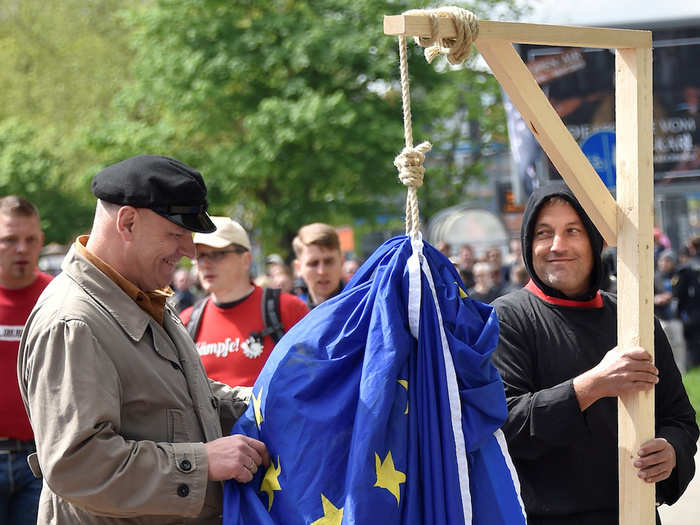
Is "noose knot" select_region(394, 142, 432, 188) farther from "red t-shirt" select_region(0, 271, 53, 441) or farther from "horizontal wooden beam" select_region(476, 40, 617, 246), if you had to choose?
"red t-shirt" select_region(0, 271, 53, 441)

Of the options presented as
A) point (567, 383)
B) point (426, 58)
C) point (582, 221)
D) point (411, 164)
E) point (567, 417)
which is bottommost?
point (567, 417)

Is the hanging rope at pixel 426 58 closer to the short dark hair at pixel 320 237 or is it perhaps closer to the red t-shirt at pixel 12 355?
the red t-shirt at pixel 12 355

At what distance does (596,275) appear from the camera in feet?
11.1

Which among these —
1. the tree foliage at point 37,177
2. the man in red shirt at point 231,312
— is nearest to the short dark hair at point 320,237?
the man in red shirt at point 231,312

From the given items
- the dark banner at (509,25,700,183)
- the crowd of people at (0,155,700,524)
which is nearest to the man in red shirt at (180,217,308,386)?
the crowd of people at (0,155,700,524)

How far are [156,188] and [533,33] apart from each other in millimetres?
1129

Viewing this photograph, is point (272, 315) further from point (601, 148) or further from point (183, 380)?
point (601, 148)

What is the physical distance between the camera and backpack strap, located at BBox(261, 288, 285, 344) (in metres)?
5.06

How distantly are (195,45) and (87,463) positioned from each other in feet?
55.1

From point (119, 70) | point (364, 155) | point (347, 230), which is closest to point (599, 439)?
point (364, 155)

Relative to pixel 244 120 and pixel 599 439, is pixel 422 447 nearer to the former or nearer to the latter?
pixel 599 439

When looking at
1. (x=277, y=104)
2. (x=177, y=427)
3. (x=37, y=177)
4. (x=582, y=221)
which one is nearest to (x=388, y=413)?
(x=177, y=427)

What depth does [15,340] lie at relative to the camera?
14.6 ft

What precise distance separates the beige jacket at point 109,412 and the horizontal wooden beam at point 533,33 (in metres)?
1.09
